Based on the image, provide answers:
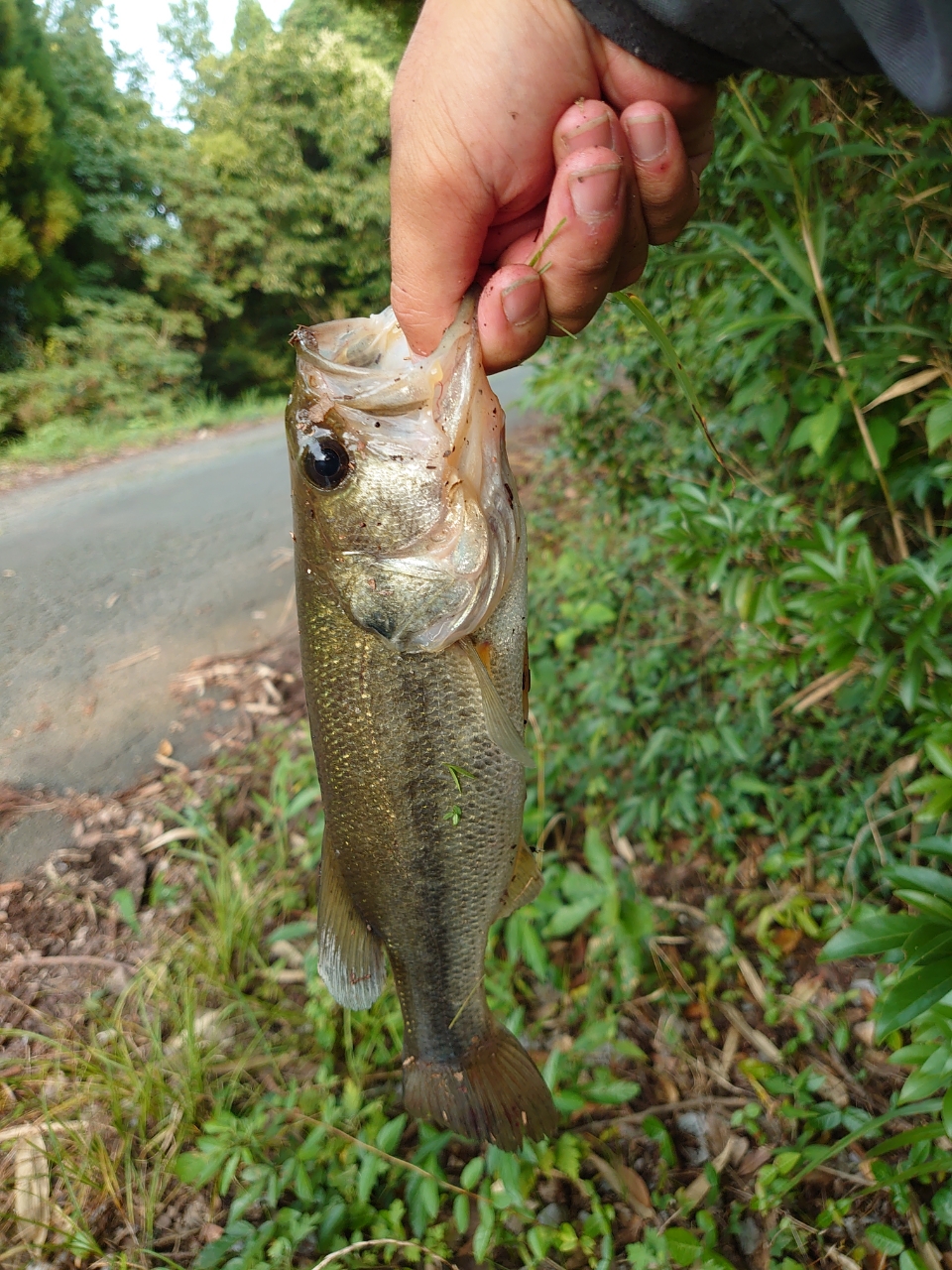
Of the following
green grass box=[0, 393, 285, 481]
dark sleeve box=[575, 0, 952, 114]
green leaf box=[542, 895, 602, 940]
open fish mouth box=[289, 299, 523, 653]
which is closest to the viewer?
dark sleeve box=[575, 0, 952, 114]

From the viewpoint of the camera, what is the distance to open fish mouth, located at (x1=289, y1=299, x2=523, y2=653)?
1.32 metres

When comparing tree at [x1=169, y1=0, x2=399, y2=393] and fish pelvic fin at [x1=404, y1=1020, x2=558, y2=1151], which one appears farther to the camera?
tree at [x1=169, y1=0, x2=399, y2=393]

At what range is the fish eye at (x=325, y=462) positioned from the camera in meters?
1.40

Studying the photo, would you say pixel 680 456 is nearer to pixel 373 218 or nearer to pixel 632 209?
pixel 632 209

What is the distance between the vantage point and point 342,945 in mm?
1698

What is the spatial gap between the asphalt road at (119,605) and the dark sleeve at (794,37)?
3.33 metres

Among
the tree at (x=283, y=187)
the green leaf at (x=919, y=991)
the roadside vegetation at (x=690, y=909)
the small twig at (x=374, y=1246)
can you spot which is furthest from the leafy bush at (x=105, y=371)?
the green leaf at (x=919, y=991)

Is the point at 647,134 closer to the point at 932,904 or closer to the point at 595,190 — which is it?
the point at 595,190

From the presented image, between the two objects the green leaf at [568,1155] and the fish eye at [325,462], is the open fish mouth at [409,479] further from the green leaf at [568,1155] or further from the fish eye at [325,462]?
the green leaf at [568,1155]

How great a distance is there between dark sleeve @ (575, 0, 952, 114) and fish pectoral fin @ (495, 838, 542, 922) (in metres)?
1.54

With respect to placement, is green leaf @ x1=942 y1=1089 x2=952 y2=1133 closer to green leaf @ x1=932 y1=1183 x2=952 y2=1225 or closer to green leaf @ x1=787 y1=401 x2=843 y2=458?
green leaf @ x1=932 y1=1183 x2=952 y2=1225

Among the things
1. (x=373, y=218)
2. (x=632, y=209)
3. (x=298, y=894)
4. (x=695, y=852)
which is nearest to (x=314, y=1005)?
(x=298, y=894)

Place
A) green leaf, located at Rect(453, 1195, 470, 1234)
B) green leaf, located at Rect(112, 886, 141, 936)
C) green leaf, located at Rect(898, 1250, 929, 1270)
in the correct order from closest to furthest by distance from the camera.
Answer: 1. green leaf, located at Rect(898, 1250, 929, 1270)
2. green leaf, located at Rect(453, 1195, 470, 1234)
3. green leaf, located at Rect(112, 886, 141, 936)

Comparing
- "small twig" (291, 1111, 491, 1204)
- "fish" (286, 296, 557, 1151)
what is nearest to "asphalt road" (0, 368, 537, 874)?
"small twig" (291, 1111, 491, 1204)
